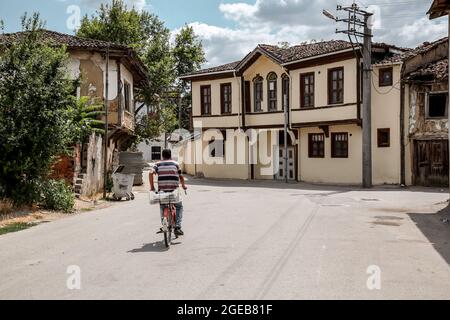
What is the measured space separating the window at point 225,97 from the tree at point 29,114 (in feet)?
68.0

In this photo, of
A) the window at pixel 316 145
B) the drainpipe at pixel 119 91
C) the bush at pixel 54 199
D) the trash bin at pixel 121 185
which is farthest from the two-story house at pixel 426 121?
the bush at pixel 54 199

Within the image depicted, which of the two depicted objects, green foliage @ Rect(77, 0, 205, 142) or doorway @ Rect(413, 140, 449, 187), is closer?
doorway @ Rect(413, 140, 449, 187)

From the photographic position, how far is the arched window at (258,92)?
114 feet

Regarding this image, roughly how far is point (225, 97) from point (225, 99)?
0.13 meters

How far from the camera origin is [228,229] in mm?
11891

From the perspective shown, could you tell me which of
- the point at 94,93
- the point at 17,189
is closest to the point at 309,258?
the point at 17,189

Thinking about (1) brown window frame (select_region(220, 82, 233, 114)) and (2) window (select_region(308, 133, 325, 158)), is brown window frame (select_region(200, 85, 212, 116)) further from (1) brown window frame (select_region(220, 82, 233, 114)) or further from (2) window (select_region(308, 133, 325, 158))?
(2) window (select_region(308, 133, 325, 158))

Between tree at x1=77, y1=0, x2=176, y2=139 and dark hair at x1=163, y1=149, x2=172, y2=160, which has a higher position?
tree at x1=77, y1=0, x2=176, y2=139

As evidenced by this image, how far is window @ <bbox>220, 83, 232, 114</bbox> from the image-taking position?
36312 mm

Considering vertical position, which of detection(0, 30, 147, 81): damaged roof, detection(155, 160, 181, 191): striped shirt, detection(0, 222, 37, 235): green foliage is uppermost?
detection(0, 30, 147, 81): damaged roof

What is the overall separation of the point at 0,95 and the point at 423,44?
2310 cm

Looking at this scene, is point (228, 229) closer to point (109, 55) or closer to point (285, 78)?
point (109, 55)

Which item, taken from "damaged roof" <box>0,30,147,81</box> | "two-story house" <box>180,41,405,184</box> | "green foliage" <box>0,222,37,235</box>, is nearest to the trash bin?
"damaged roof" <box>0,30,147,81</box>

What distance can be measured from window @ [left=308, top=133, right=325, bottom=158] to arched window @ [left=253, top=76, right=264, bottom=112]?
175 inches
